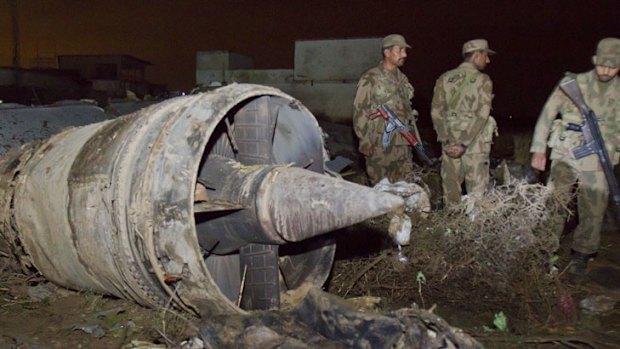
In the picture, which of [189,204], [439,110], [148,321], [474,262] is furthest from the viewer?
[439,110]

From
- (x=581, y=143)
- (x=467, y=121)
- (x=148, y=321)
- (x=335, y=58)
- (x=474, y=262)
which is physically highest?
(x=335, y=58)

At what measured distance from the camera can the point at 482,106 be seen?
479 cm

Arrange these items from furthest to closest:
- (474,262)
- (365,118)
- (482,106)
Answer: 1. (365,118)
2. (482,106)
3. (474,262)

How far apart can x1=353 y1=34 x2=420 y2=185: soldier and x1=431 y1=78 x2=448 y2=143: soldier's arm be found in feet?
1.28

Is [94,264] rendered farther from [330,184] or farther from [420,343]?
[420,343]

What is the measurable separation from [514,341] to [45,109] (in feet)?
18.4

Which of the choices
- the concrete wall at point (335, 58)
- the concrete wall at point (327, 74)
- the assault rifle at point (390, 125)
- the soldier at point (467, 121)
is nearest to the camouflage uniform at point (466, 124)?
the soldier at point (467, 121)

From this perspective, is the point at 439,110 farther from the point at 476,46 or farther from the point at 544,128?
the point at 544,128

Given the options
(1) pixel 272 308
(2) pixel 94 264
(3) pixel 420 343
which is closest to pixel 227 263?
(1) pixel 272 308

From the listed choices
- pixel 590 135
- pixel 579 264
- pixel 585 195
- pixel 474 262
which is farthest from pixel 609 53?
pixel 474 262

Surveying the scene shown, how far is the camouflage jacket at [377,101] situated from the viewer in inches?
209

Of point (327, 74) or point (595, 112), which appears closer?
point (595, 112)

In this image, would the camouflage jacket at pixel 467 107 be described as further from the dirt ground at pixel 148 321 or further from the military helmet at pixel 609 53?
the dirt ground at pixel 148 321

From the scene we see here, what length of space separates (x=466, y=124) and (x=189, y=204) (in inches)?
121
